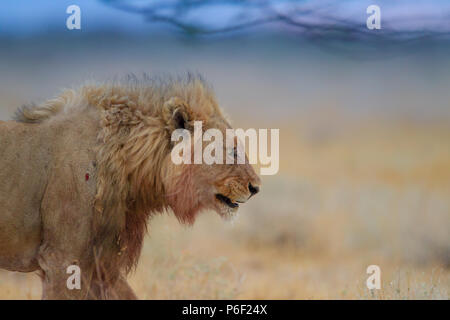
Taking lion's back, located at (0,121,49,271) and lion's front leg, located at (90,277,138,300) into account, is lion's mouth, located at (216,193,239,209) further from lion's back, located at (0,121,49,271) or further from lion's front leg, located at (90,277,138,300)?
lion's back, located at (0,121,49,271)

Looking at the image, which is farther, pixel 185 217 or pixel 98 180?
pixel 185 217

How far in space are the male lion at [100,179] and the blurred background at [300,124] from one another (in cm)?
58

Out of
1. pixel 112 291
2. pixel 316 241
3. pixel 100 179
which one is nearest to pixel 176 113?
pixel 100 179

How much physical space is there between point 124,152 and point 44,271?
3.22ft

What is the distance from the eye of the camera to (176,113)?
17.7 ft

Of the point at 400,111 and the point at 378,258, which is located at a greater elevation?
the point at 400,111

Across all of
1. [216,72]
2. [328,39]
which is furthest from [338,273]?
[216,72]

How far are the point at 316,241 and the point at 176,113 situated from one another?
9.23 meters

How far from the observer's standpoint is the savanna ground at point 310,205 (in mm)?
8516

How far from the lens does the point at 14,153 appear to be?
17.3 feet

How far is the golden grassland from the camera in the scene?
7867mm

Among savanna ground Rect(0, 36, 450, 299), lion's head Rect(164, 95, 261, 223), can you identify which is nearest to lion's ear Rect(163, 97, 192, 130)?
lion's head Rect(164, 95, 261, 223)

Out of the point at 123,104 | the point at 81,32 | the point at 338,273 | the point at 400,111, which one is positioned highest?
the point at 81,32

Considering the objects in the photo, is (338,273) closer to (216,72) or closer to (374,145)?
(374,145)
